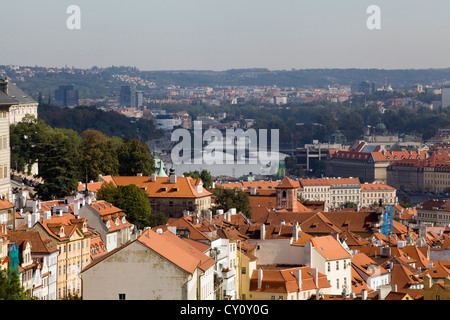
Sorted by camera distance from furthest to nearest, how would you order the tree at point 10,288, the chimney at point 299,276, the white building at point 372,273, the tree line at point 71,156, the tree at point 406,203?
the tree at point 406,203 < the tree line at point 71,156 < the white building at point 372,273 < the chimney at point 299,276 < the tree at point 10,288

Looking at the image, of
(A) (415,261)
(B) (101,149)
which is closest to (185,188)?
(B) (101,149)

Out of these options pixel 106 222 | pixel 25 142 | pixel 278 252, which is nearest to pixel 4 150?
pixel 106 222

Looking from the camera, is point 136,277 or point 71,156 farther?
point 71,156

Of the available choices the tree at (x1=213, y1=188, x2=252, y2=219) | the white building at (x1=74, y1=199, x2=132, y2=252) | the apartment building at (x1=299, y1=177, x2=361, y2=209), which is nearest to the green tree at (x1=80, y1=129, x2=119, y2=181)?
the tree at (x1=213, y1=188, x2=252, y2=219)

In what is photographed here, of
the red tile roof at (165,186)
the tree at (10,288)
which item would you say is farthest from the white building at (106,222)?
the tree at (10,288)

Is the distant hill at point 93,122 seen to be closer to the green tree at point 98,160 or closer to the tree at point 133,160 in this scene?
the tree at point 133,160

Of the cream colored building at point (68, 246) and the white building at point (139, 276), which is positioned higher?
the white building at point (139, 276)

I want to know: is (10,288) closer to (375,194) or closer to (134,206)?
(134,206)
